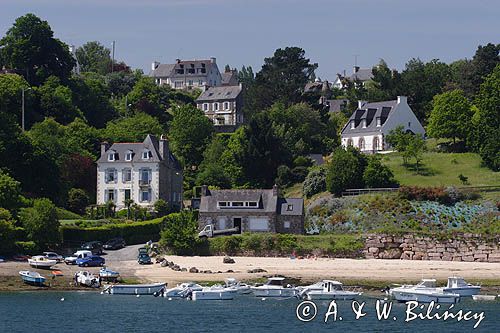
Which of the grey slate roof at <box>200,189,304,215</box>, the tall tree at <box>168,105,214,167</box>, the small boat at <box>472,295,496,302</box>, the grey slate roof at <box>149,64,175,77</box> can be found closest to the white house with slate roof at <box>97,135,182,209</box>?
the grey slate roof at <box>200,189,304,215</box>

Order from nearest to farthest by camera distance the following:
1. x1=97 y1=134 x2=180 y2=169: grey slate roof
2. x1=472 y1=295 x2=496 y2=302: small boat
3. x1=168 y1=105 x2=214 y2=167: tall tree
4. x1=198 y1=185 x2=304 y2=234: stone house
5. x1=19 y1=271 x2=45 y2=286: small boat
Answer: x1=472 y1=295 x2=496 y2=302: small boat < x1=19 y1=271 x2=45 y2=286: small boat < x1=198 y1=185 x2=304 y2=234: stone house < x1=97 y1=134 x2=180 y2=169: grey slate roof < x1=168 y1=105 x2=214 y2=167: tall tree

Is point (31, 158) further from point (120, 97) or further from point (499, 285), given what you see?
point (120, 97)

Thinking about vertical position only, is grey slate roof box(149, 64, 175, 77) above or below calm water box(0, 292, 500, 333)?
above

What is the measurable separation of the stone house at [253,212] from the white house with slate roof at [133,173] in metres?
11.6

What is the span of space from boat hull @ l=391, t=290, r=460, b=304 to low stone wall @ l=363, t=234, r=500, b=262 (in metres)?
14.7

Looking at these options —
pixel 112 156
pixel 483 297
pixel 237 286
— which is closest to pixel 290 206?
pixel 237 286

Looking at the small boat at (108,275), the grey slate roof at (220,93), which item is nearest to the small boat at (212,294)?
the small boat at (108,275)

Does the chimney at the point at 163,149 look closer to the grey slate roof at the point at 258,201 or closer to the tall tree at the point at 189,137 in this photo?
the grey slate roof at the point at 258,201

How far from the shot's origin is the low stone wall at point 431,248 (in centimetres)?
7644

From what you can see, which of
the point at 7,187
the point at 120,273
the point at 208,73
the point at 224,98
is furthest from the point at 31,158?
the point at 208,73

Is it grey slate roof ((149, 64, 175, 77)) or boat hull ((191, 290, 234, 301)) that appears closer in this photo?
boat hull ((191, 290, 234, 301))

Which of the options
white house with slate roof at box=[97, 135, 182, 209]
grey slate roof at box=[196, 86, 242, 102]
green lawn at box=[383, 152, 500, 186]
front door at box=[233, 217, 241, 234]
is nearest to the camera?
front door at box=[233, 217, 241, 234]

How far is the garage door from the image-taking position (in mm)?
81812

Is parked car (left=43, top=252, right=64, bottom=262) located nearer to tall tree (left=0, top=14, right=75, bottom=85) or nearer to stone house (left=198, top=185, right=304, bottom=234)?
stone house (left=198, top=185, right=304, bottom=234)
